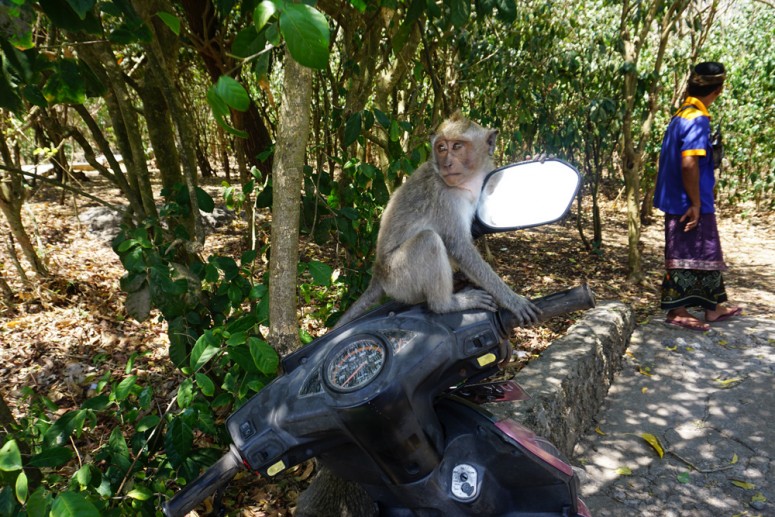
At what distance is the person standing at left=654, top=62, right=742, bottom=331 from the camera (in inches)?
178

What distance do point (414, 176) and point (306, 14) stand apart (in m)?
1.55

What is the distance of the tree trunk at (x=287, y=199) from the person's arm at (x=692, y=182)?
392 cm

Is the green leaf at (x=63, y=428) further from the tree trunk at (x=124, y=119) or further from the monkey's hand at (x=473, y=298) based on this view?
the monkey's hand at (x=473, y=298)

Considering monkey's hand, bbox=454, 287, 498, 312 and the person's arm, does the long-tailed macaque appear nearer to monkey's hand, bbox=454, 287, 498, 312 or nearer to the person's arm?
monkey's hand, bbox=454, 287, 498, 312

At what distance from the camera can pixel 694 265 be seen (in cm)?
485

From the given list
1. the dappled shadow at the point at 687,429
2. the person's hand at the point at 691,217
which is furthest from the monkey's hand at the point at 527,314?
the person's hand at the point at 691,217

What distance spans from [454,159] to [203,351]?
4.66 ft

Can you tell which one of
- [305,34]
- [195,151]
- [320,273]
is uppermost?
[305,34]

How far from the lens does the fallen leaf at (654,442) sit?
128 inches

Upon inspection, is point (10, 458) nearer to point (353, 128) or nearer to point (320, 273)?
point (320, 273)

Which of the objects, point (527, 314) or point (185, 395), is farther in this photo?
point (185, 395)

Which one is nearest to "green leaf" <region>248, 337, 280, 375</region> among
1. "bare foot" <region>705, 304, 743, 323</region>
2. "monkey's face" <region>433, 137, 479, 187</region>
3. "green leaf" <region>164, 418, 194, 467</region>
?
"green leaf" <region>164, 418, 194, 467</region>

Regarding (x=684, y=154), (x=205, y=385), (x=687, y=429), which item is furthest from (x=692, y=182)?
(x=205, y=385)

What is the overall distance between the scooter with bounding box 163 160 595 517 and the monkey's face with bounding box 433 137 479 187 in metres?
1.01
